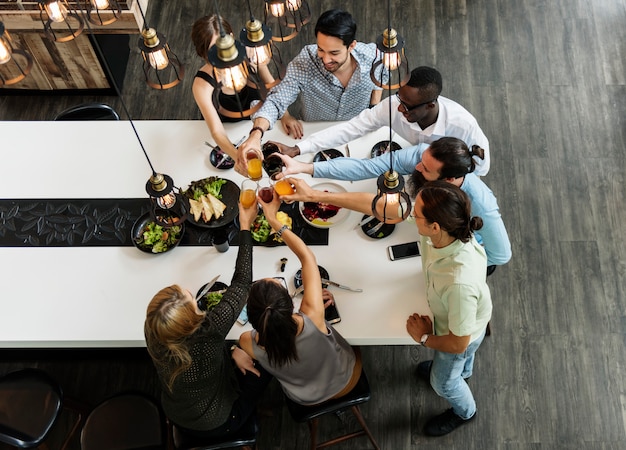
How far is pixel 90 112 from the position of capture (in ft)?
11.8

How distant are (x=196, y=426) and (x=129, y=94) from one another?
9.81 ft

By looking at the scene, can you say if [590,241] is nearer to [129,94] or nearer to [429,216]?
[429,216]

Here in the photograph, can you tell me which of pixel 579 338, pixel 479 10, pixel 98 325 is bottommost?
pixel 579 338

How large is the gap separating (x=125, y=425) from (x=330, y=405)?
0.96 metres

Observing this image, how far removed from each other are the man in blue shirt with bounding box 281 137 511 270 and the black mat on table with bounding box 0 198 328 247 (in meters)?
0.21

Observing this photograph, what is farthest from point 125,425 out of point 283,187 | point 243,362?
point 283,187

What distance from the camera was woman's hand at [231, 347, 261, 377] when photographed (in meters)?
2.82

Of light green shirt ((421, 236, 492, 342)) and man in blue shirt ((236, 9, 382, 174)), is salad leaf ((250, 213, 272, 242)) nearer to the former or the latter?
man in blue shirt ((236, 9, 382, 174))

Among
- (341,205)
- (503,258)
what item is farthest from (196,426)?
(503,258)

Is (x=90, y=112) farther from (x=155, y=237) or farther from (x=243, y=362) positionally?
(x=243, y=362)

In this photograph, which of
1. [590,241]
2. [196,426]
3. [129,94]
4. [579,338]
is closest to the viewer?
[196,426]

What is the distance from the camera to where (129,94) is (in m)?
4.71

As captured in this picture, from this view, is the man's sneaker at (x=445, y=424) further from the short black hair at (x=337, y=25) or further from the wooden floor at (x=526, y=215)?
the short black hair at (x=337, y=25)

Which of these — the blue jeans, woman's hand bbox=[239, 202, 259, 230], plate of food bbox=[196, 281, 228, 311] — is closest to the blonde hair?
plate of food bbox=[196, 281, 228, 311]
